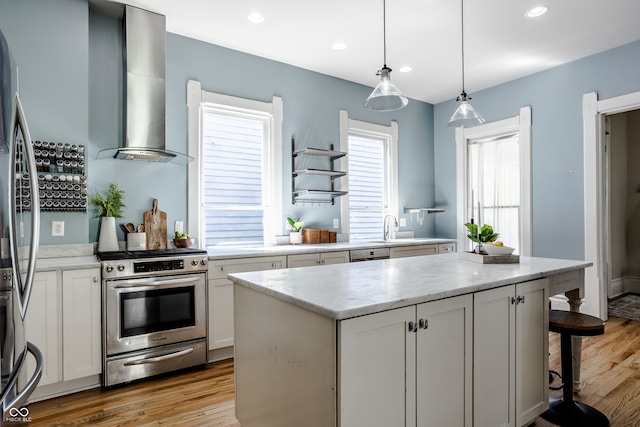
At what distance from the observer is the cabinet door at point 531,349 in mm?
1970

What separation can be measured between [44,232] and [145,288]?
0.86 meters

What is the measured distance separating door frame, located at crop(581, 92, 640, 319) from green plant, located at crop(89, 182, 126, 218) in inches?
186

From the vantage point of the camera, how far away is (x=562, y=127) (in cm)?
435

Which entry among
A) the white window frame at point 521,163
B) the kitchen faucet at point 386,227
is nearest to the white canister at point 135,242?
the kitchen faucet at point 386,227

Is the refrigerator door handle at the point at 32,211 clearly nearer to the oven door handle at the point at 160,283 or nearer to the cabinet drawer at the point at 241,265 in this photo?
the oven door handle at the point at 160,283

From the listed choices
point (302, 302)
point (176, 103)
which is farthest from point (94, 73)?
point (302, 302)

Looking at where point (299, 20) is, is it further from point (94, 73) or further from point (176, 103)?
point (94, 73)

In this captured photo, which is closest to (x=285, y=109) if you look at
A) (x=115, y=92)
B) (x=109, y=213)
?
(x=115, y=92)

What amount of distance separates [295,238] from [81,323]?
215 centimetres

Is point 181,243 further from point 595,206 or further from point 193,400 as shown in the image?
point 595,206

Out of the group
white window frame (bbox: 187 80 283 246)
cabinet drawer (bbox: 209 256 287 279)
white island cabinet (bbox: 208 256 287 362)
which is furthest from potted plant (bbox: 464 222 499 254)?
white window frame (bbox: 187 80 283 246)

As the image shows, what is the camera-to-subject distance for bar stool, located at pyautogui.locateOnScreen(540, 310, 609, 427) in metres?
2.13

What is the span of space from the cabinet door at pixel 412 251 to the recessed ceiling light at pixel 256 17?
2688mm

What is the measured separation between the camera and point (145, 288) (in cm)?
277
